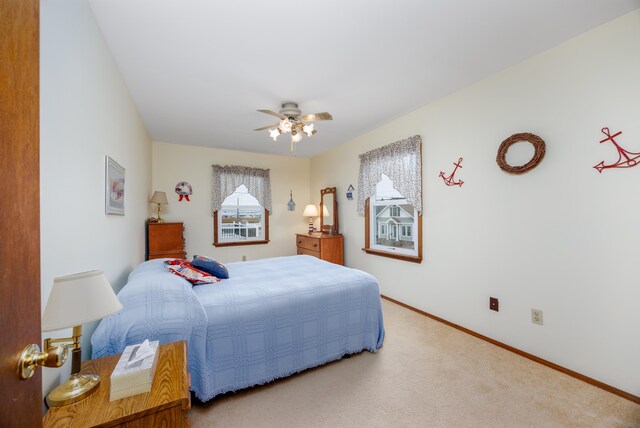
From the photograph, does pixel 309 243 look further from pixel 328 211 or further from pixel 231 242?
pixel 231 242

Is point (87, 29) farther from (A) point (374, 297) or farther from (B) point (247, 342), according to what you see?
(A) point (374, 297)

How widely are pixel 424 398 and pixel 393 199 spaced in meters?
2.49

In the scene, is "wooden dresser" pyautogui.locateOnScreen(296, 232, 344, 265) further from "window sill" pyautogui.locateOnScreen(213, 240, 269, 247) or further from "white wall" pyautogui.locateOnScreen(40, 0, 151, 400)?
"white wall" pyautogui.locateOnScreen(40, 0, 151, 400)

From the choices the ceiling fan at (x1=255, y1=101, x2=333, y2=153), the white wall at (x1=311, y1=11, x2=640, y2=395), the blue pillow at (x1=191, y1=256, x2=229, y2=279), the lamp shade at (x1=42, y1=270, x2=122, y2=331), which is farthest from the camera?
the ceiling fan at (x1=255, y1=101, x2=333, y2=153)

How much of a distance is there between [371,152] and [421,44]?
201 cm

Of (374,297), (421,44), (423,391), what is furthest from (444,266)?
(421,44)

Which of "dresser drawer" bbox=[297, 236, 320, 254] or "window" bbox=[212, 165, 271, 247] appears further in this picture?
"window" bbox=[212, 165, 271, 247]

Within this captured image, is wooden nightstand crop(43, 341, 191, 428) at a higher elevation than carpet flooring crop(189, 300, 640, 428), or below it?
higher

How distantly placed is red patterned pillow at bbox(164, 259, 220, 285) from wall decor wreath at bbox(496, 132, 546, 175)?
2748 millimetres

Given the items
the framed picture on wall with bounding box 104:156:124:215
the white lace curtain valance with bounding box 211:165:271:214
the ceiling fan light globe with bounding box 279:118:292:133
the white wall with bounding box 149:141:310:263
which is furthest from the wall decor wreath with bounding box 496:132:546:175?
the white lace curtain valance with bounding box 211:165:271:214

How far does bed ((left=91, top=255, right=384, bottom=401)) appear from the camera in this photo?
1.57m

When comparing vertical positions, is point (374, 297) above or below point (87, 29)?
below

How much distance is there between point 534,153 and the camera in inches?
89.1

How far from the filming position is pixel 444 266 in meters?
3.04
